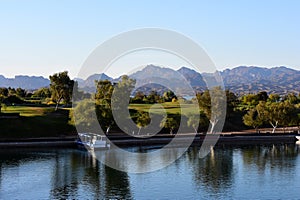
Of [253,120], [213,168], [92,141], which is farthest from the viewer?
[253,120]

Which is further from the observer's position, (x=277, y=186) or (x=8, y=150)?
(x=8, y=150)

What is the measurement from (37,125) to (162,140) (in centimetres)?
2218

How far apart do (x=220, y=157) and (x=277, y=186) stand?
1880cm

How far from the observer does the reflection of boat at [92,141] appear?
74375 mm

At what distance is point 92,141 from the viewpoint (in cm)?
7531

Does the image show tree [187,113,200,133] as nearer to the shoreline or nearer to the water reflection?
the shoreline

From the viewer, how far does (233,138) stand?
86.2 m

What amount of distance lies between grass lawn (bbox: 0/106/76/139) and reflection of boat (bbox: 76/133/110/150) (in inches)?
293

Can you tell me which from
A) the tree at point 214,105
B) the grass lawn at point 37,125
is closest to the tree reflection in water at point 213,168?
the tree at point 214,105

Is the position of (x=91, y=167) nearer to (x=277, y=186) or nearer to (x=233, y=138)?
(x=277, y=186)

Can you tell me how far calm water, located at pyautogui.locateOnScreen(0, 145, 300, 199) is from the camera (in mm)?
46062

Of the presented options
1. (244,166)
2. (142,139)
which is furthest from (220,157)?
(142,139)

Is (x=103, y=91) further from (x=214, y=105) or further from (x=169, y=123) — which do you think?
(x=214, y=105)

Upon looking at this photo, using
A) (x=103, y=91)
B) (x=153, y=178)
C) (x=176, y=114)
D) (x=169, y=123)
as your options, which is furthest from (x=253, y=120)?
(x=153, y=178)
